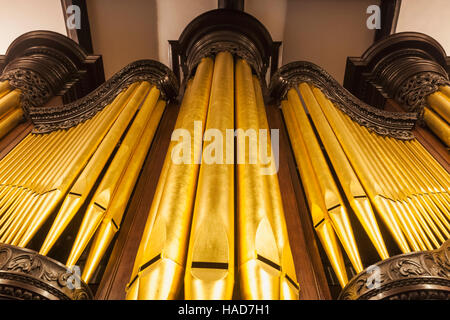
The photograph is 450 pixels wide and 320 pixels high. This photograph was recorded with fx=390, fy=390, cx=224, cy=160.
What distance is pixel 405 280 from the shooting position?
135 centimetres

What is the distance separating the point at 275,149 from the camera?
2.77 m

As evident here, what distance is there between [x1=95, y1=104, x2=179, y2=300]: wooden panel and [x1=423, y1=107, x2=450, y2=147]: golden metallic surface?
6.64 ft

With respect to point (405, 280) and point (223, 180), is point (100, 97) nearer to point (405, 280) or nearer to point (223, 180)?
point (223, 180)

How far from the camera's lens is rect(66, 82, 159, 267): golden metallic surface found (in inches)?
65.8

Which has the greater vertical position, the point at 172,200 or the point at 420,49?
the point at 420,49

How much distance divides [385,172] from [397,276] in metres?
0.98

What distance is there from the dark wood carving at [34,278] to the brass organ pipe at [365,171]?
4.30ft

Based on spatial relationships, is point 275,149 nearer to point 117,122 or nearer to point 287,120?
point 287,120

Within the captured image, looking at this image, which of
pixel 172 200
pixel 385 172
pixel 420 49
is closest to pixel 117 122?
pixel 172 200

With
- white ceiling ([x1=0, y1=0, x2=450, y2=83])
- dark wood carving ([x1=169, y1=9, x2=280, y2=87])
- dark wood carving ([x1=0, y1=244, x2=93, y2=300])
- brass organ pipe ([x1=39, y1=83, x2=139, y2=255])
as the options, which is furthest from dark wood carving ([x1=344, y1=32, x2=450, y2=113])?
dark wood carving ([x1=0, y1=244, x2=93, y2=300])

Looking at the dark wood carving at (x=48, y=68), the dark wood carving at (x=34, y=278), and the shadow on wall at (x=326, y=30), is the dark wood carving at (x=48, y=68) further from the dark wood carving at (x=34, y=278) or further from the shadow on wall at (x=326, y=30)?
the shadow on wall at (x=326, y=30)

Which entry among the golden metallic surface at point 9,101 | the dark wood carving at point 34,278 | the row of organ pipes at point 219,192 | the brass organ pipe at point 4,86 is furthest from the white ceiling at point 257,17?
the dark wood carving at point 34,278

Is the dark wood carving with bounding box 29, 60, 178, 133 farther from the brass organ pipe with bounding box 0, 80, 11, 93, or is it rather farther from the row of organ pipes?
the brass organ pipe with bounding box 0, 80, 11, 93

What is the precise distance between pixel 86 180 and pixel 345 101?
2226mm
